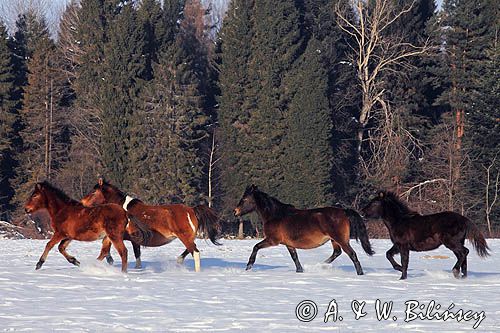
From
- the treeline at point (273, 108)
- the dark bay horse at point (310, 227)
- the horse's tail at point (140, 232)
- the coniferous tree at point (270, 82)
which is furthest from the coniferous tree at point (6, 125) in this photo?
the dark bay horse at point (310, 227)

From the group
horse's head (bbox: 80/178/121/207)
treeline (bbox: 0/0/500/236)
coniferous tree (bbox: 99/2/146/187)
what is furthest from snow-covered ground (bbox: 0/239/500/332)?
coniferous tree (bbox: 99/2/146/187)

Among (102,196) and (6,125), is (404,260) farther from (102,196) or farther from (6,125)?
(6,125)

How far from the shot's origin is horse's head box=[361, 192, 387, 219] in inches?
599

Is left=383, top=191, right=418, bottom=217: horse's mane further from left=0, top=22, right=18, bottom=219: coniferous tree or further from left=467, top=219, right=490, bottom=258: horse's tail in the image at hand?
left=0, top=22, right=18, bottom=219: coniferous tree

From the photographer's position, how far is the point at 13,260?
58.4ft

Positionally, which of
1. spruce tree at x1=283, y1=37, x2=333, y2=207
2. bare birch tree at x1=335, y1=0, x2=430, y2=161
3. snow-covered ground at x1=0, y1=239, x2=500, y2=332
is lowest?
snow-covered ground at x1=0, y1=239, x2=500, y2=332

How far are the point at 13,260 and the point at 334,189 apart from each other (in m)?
30.3

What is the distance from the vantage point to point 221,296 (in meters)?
11.8

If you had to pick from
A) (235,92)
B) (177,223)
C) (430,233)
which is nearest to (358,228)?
(430,233)

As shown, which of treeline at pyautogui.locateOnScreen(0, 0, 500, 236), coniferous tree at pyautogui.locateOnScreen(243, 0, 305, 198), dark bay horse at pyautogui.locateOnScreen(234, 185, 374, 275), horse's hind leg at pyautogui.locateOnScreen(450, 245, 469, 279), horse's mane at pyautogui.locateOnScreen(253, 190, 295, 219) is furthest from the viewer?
coniferous tree at pyautogui.locateOnScreen(243, 0, 305, 198)

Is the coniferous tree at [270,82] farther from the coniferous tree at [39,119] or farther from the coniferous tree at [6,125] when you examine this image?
the coniferous tree at [6,125]

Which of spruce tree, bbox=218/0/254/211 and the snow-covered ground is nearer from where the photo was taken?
the snow-covered ground

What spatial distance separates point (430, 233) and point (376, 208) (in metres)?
1.18

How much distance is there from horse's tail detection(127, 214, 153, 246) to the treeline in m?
29.6
